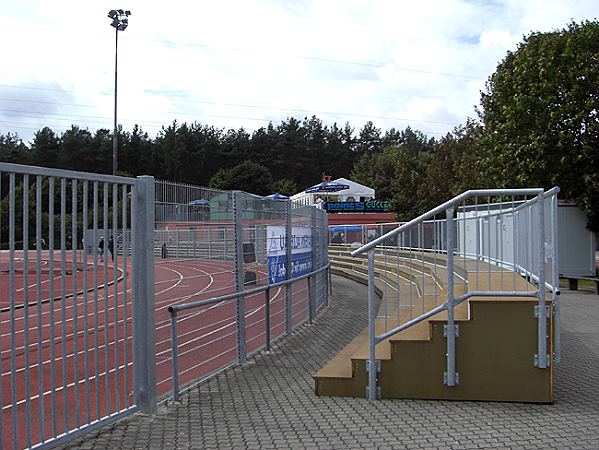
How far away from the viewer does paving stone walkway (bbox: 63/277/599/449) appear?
18.6 ft

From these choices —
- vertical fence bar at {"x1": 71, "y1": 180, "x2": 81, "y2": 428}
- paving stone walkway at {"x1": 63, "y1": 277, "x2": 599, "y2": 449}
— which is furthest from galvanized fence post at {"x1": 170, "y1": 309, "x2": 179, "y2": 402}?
vertical fence bar at {"x1": 71, "y1": 180, "x2": 81, "y2": 428}

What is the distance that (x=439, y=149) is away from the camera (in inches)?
1860

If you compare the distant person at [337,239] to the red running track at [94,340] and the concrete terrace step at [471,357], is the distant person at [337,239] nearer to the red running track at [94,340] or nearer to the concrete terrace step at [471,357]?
the red running track at [94,340]

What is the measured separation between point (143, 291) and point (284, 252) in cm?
553

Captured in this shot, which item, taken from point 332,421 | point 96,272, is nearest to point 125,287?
point 96,272

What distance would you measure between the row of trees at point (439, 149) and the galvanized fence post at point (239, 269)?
16.7m

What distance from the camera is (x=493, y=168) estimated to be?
1057 inches

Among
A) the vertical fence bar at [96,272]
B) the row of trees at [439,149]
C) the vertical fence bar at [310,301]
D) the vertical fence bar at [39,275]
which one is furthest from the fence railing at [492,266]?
the row of trees at [439,149]

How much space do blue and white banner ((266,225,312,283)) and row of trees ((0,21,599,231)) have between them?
12845mm

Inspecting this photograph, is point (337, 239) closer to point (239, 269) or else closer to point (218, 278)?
point (239, 269)

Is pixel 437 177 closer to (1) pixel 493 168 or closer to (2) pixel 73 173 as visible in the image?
(1) pixel 493 168

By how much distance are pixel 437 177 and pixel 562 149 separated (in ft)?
74.2

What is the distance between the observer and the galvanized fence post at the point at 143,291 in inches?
250

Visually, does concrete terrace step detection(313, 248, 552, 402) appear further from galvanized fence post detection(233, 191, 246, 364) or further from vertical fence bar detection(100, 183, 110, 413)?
vertical fence bar detection(100, 183, 110, 413)
